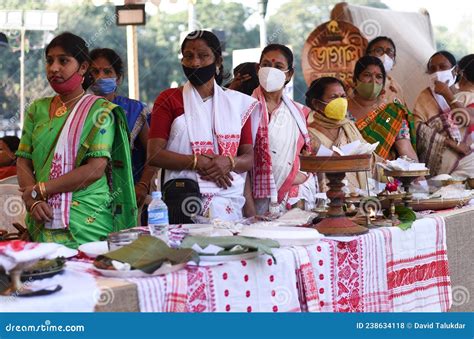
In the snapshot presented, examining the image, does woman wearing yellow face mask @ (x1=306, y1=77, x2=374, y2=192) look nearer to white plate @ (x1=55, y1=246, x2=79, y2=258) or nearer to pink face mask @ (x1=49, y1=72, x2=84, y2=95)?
pink face mask @ (x1=49, y1=72, x2=84, y2=95)

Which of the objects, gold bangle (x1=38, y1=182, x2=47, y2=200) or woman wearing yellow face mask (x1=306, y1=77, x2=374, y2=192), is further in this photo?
woman wearing yellow face mask (x1=306, y1=77, x2=374, y2=192)

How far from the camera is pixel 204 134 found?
357cm

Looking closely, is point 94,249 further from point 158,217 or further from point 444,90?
point 444,90

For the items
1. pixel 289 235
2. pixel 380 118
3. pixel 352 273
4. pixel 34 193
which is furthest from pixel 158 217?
pixel 380 118

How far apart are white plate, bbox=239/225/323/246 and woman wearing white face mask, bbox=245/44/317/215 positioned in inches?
38.9

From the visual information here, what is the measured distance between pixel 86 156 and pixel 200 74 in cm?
72

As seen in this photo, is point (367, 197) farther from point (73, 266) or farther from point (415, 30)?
point (415, 30)

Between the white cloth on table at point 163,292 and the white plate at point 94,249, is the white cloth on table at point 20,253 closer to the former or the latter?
the white cloth on table at point 163,292

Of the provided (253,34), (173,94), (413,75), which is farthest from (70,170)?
(253,34)

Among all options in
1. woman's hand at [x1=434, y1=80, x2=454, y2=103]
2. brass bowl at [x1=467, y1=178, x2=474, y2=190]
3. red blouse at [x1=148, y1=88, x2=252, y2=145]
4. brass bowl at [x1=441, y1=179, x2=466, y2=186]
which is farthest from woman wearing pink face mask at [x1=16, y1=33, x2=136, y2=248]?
woman's hand at [x1=434, y1=80, x2=454, y2=103]

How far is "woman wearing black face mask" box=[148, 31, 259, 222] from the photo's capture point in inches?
138

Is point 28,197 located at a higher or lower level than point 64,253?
higher

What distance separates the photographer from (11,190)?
14.0 ft

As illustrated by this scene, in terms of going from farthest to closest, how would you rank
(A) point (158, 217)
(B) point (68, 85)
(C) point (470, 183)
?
1. (C) point (470, 183)
2. (B) point (68, 85)
3. (A) point (158, 217)
